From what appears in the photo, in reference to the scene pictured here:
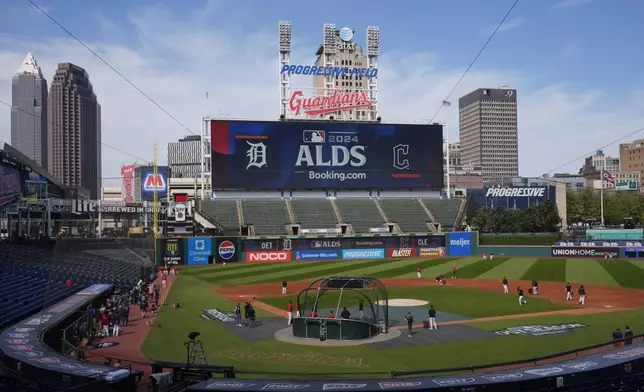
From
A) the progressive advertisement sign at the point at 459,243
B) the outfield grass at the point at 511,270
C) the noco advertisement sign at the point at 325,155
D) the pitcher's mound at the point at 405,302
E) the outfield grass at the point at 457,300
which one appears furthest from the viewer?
the noco advertisement sign at the point at 325,155

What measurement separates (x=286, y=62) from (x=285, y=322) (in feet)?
198

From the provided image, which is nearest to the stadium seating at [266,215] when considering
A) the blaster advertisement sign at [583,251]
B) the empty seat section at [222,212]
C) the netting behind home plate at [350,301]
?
the empty seat section at [222,212]

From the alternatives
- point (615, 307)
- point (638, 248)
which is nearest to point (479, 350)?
point (615, 307)

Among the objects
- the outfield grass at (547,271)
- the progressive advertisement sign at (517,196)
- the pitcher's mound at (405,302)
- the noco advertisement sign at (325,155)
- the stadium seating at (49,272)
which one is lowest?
the pitcher's mound at (405,302)

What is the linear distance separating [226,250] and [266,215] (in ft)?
35.9

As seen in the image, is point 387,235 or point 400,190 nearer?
point 387,235

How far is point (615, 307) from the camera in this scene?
1377 inches

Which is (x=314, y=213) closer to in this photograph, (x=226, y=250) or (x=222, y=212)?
(x=222, y=212)

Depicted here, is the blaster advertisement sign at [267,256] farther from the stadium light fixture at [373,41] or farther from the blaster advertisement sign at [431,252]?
the stadium light fixture at [373,41]

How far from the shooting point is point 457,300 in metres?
38.7

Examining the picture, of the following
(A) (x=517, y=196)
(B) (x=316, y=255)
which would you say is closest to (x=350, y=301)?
(B) (x=316, y=255)

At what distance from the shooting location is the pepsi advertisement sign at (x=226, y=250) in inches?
2808

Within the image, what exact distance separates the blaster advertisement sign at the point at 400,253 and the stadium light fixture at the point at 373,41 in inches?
1306

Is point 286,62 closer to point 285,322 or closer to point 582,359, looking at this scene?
point 285,322
